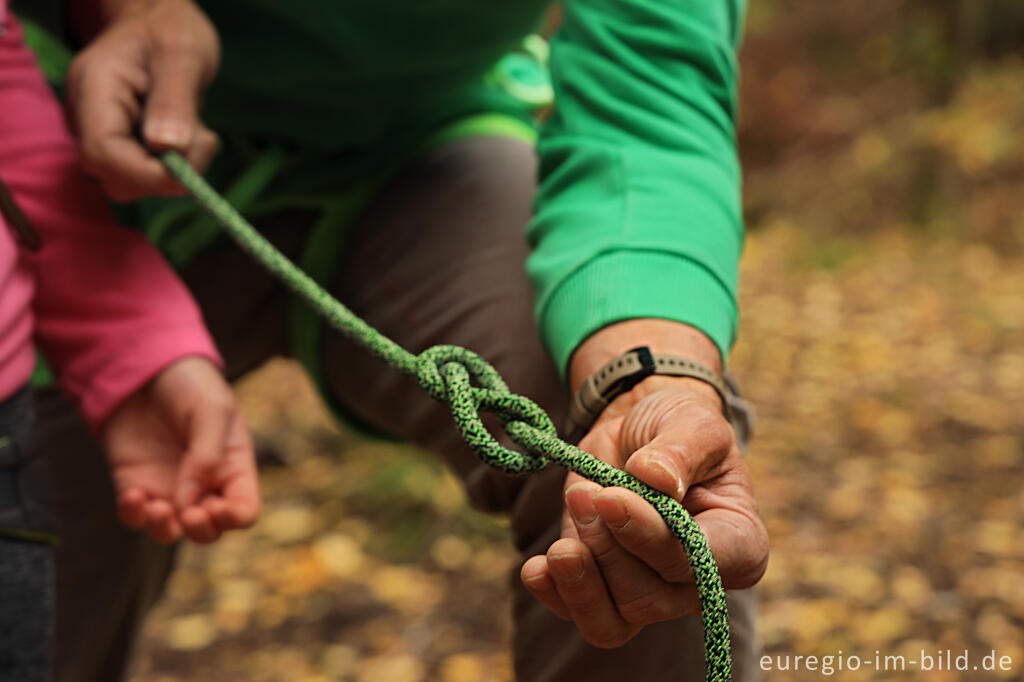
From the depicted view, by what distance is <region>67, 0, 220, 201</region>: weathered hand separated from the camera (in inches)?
29.5

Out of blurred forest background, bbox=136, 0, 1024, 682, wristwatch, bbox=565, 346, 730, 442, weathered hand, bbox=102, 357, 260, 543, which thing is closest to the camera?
wristwatch, bbox=565, 346, 730, 442

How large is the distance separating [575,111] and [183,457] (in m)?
0.42

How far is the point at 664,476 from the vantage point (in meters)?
0.50

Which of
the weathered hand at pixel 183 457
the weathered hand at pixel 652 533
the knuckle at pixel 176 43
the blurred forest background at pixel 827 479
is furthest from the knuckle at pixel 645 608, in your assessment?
the blurred forest background at pixel 827 479

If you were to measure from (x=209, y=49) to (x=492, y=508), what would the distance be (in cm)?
44

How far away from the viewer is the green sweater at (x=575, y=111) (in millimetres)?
715

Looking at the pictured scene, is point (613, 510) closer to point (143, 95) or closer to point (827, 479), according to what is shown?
point (143, 95)

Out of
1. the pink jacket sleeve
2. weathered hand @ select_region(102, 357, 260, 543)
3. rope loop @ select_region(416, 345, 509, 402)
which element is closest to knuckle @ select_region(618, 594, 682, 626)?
rope loop @ select_region(416, 345, 509, 402)

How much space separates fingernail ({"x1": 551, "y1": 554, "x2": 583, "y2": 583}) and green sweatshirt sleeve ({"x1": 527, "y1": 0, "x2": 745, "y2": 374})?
0.21 metres

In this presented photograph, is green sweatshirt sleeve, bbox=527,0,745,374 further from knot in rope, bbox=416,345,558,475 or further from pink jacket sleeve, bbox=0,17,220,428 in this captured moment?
pink jacket sleeve, bbox=0,17,220,428

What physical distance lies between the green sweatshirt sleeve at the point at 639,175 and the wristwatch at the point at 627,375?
46 mm

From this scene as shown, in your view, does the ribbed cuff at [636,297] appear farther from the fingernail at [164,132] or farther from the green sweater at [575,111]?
the fingernail at [164,132]

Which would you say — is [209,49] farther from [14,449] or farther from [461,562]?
[461,562]

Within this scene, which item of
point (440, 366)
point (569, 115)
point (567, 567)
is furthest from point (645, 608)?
point (569, 115)
